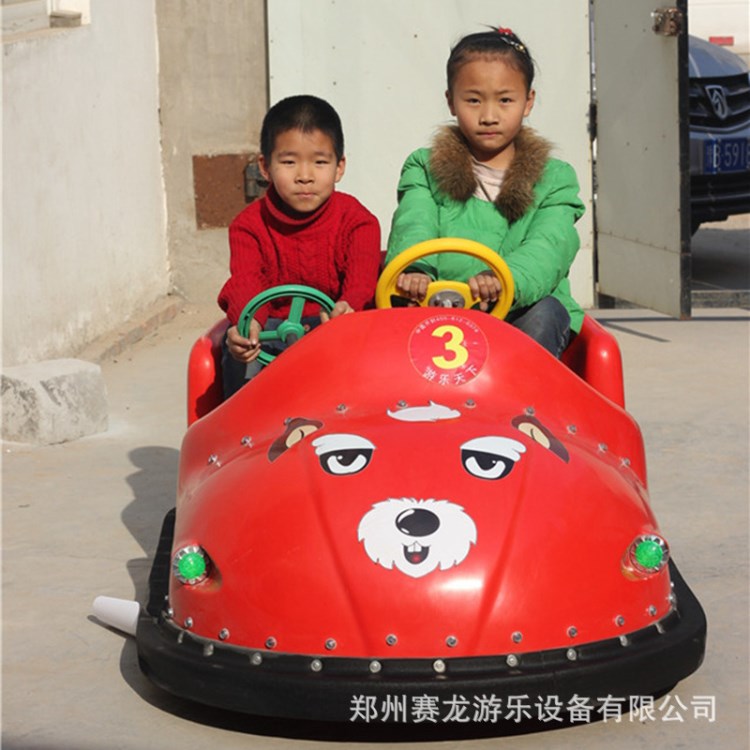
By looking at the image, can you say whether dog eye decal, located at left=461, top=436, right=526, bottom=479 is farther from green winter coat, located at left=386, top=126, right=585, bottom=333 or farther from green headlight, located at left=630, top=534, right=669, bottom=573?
green winter coat, located at left=386, top=126, right=585, bottom=333

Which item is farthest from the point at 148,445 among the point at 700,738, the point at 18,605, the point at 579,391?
the point at 700,738

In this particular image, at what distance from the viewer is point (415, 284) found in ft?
14.0

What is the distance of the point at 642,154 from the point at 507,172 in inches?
149

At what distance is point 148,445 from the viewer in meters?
6.26

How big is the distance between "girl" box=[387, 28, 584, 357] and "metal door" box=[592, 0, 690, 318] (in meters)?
3.38

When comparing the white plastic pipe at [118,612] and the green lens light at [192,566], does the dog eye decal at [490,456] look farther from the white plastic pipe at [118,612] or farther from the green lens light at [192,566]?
the white plastic pipe at [118,612]

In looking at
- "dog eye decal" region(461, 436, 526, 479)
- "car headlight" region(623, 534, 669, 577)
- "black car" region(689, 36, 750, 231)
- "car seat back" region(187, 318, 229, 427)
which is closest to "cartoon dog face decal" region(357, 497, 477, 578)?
"dog eye decal" region(461, 436, 526, 479)

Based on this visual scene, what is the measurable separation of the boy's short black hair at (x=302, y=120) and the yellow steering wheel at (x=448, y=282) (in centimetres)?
53

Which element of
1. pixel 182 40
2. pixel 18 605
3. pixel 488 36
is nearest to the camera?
pixel 18 605

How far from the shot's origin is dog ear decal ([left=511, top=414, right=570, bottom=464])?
364 centimetres

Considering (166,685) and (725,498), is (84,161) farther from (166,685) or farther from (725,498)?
(166,685)

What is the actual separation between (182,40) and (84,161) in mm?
1341

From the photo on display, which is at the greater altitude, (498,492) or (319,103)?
(319,103)

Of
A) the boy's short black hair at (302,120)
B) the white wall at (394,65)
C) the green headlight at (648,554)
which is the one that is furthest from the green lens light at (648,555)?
the white wall at (394,65)
